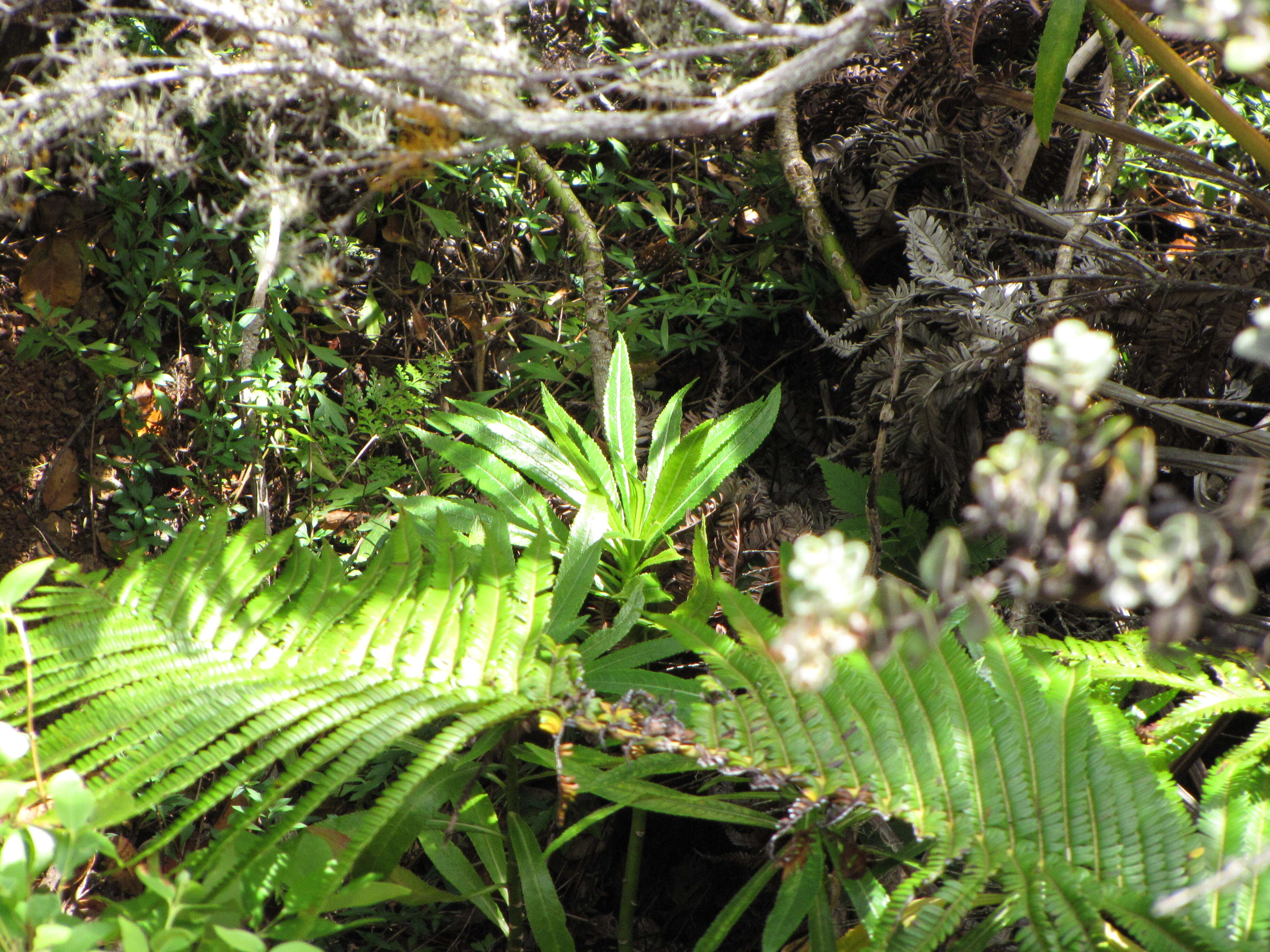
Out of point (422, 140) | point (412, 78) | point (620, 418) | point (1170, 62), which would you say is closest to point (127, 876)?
point (620, 418)

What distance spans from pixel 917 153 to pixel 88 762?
6.37 ft

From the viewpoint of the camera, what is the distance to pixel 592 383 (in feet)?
7.59

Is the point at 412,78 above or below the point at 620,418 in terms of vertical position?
below

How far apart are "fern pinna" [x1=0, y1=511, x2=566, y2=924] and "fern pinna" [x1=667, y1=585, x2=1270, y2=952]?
0.29 meters

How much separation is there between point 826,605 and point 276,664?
895 mm

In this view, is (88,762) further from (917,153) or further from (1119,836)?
(917,153)

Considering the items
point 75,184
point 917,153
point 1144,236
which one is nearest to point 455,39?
point 917,153

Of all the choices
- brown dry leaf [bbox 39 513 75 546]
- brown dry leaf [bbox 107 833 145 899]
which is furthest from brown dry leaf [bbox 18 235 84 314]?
brown dry leaf [bbox 107 833 145 899]

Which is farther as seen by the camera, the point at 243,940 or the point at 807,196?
the point at 807,196

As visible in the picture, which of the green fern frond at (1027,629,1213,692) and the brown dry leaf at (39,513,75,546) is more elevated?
the green fern frond at (1027,629,1213,692)

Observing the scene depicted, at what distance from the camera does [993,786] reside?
110 centimetres

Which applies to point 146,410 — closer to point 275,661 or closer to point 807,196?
point 275,661

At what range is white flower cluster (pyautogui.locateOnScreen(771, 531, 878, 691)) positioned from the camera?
646 mm

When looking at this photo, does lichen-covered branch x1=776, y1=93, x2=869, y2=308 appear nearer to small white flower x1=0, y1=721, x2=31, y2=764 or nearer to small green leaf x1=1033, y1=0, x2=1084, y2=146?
small green leaf x1=1033, y1=0, x2=1084, y2=146
